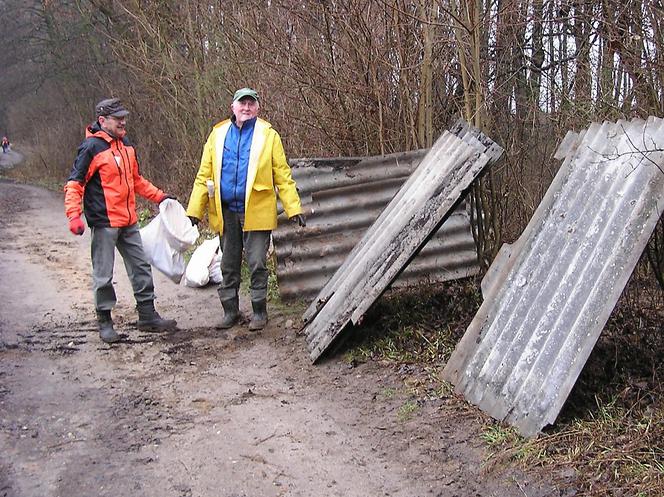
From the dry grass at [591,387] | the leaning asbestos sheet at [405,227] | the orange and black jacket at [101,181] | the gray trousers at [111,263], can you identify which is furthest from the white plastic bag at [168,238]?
the dry grass at [591,387]

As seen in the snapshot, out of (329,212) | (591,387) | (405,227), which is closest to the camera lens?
(591,387)

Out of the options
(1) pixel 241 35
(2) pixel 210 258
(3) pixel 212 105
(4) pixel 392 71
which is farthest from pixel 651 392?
(3) pixel 212 105

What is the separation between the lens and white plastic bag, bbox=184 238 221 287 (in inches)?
317

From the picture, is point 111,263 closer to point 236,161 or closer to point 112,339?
point 112,339

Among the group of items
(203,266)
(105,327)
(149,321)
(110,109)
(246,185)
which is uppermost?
(110,109)

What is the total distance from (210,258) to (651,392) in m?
5.38

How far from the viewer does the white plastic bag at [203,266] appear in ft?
26.4

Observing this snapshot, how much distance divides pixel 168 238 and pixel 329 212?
156 cm

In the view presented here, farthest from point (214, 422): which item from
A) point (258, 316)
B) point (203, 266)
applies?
point (203, 266)

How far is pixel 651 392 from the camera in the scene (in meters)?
3.97

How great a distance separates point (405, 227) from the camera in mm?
5125

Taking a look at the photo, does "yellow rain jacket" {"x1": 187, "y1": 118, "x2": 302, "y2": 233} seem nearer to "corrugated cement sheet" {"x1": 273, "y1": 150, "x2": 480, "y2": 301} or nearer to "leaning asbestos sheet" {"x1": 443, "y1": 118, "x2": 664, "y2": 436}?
"corrugated cement sheet" {"x1": 273, "y1": 150, "x2": 480, "y2": 301}

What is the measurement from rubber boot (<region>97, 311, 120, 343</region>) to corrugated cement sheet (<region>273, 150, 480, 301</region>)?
1.62 meters

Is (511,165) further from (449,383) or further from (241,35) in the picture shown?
(241,35)
